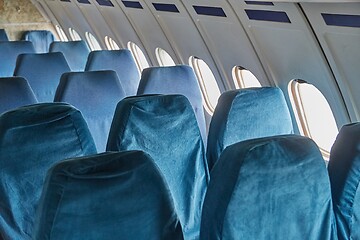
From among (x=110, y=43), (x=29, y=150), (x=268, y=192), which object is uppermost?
(x=110, y=43)

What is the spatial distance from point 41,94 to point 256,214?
4076 mm

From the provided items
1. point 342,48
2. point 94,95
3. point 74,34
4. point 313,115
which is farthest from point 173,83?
point 74,34

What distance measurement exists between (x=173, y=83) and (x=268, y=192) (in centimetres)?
264

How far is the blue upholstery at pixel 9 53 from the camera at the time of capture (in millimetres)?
7129

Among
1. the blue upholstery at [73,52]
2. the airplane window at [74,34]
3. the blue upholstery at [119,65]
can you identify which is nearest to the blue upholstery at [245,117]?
the blue upholstery at [119,65]

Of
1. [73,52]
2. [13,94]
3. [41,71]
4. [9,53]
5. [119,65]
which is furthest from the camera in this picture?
[73,52]

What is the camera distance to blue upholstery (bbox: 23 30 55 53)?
35.6ft

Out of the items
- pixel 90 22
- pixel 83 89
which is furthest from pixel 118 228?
pixel 90 22

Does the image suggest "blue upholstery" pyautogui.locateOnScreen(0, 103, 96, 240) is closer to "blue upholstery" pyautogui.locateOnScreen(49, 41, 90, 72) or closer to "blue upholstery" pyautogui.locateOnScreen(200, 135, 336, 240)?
"blue upholstery" pyautogui.locateOnScreen(200, 135, 336, 240)

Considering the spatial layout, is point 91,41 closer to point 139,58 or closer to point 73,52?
point 139,58

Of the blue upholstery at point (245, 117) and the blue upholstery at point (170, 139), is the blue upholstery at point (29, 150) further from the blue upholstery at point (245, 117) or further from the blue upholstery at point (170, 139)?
the blue upholstery at point (245, 117)

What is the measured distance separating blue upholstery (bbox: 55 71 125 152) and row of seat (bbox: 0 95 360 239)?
4.89ft

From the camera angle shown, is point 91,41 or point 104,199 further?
point 91,41

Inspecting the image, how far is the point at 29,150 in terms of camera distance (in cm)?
249
